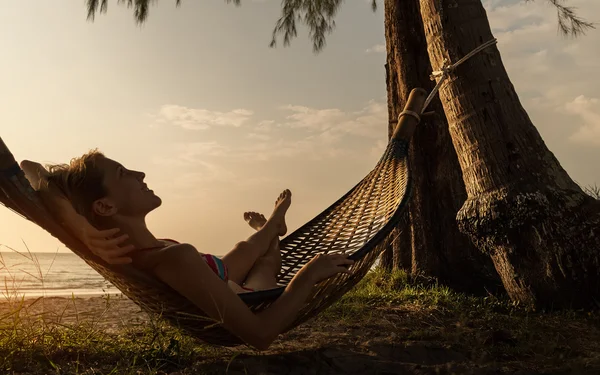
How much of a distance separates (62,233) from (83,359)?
580mm

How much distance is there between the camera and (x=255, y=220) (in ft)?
9.00

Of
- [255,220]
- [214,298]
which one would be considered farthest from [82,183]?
[255,220]

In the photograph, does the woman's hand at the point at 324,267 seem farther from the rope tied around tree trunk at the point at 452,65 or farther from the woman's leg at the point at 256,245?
the rope tied around tree trunk at the point at 452,65

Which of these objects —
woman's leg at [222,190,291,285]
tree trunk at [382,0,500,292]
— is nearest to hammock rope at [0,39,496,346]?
woman's leg at [222,190,291,285]

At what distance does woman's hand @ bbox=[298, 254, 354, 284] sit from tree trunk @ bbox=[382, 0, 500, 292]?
1639 millimetres

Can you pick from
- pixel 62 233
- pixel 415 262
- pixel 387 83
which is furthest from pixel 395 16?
pixel 62 233

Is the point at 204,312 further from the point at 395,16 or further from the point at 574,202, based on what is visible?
the point at 395,16

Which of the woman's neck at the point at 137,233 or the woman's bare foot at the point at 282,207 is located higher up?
the woman's bare foot at the point at 282,207

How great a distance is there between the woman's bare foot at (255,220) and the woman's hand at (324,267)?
2.83ft

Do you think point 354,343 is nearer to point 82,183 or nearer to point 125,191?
point 125,191

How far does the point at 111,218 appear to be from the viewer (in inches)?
67.5

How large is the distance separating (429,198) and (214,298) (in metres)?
2.28

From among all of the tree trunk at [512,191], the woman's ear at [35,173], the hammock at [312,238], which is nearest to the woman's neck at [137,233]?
the hammock at [312,238]

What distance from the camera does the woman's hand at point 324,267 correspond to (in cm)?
183
